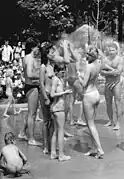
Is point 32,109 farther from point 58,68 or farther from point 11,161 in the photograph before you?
point 11,161

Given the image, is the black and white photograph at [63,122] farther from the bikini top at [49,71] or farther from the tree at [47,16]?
the tree at [47,16]

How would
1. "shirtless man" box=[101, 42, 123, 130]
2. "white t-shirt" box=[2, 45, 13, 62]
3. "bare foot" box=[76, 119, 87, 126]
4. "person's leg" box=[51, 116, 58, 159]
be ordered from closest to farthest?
"person's leg" box=[51, 116, 58, 159]
"shirtless man" box=[101, 42, 123, 130]
"bare foot" box=[76, 119, 87, 126]
"white t-shirt" box=[2, 45, 13, 62]

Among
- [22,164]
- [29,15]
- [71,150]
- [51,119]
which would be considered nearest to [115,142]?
[71,150]

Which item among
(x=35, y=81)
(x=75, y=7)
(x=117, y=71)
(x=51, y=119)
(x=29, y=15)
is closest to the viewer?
(x=51, y=119)

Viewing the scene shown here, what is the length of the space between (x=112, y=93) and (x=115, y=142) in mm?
1841

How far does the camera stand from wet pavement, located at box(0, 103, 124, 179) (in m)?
6.87

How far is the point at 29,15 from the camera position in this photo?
20.6 metres

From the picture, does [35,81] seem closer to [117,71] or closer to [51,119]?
[51,119]

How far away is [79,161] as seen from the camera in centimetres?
764

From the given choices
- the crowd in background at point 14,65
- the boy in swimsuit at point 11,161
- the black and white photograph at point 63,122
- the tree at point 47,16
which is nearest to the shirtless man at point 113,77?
the black and white photograph at point 63,122

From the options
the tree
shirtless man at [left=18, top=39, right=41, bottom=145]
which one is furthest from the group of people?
the tree

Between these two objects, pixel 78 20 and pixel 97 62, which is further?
pixel 78 20

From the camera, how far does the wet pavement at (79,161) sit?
6.87 metres

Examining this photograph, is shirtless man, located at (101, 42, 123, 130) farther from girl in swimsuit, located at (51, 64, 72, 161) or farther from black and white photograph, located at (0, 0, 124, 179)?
girl in swimsuit, located at (51, 64, 72, 161)
